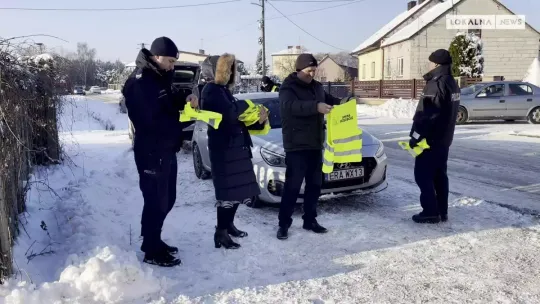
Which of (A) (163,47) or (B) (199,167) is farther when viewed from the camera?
(B) (199,167)

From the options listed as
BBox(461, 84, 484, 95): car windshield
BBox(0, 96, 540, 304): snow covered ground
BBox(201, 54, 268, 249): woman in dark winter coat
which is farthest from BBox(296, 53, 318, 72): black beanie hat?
BBox(461, 84, 484, 95): car windshield

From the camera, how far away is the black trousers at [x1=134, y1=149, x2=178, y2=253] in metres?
3.87

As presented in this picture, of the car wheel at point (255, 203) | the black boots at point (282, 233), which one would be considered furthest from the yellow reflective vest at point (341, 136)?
the car wheel at point (255, 203)

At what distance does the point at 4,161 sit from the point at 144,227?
128 centimetres

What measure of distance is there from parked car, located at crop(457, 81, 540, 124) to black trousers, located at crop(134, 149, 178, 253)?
48.6 ft

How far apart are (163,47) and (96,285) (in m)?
1.95

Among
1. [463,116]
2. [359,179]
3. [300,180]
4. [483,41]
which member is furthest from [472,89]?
[483,41]

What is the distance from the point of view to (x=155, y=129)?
3.77 metres

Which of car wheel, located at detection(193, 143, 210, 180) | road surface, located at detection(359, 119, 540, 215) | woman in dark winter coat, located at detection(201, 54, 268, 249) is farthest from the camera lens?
car wheel, located at detection(193, 143, 210, 180)

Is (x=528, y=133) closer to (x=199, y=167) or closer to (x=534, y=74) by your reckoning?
(x=199, y=167)

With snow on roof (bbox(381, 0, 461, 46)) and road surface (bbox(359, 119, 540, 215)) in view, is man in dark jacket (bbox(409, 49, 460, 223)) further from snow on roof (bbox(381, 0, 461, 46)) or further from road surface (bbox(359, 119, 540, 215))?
snow on roof (bbox(381, 0, 461, 46))

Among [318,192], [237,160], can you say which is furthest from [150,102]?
[318,192]

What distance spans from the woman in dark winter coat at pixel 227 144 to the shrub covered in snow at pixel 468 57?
2518 cm

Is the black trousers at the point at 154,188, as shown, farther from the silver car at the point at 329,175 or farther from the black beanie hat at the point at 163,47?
the silver car at the point at 329,175
